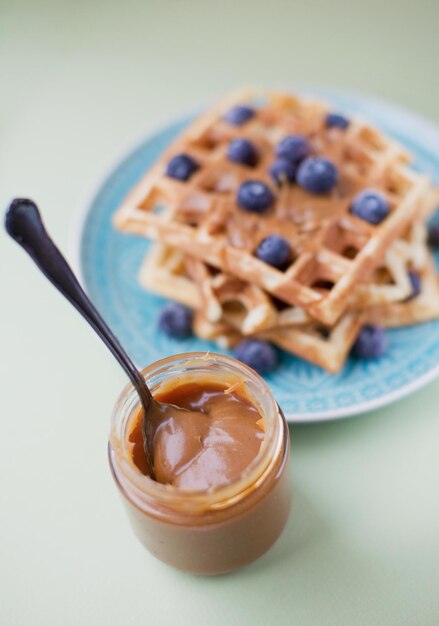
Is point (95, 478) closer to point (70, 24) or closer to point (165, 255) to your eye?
point (165, 255)

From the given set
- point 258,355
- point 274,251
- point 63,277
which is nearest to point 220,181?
point 274,251

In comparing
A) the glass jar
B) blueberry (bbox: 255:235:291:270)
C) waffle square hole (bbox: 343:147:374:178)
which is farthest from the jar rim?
waffle square hole (bbox: 343:147:374:178)

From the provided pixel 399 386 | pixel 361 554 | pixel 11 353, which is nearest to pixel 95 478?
pixel 11 353

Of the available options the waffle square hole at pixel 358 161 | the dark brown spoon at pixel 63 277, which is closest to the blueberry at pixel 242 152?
the waffle square hole at pixel 358 161

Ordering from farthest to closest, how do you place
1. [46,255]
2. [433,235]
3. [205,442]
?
[433,235] < [205,442] < [46,255]

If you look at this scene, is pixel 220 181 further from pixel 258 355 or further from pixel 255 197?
pixel 258 355

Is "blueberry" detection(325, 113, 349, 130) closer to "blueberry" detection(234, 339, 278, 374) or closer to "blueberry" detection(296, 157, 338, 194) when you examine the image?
"blueberry" detection(296, 157, 338, 194)
